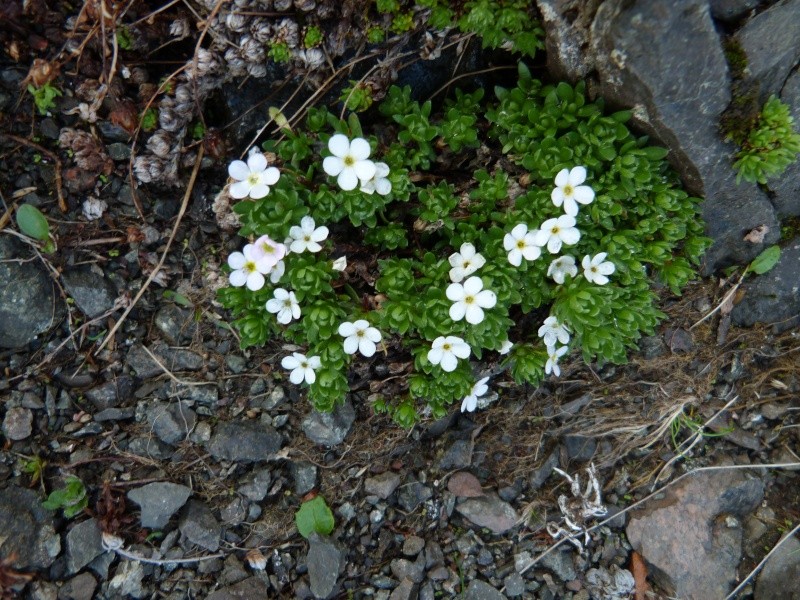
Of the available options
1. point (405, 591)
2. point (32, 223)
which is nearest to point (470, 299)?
point (405, 591)

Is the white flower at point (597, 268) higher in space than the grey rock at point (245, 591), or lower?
higher

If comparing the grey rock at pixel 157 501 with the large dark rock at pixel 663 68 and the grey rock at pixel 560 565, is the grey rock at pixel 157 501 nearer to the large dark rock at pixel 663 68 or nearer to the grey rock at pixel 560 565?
the grey rock at pixel 560 565

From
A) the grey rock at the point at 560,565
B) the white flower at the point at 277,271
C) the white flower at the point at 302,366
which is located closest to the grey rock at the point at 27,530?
the white flower at the point at 302,366

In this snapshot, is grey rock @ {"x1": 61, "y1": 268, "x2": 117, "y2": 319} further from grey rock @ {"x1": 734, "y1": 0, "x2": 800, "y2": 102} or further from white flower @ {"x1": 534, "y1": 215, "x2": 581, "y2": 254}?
grey rock @ {"x1": 734, "y1": 0, "x2": 800, "y2": 102}

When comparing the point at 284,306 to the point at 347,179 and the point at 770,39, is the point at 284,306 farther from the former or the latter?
the point at 770,39

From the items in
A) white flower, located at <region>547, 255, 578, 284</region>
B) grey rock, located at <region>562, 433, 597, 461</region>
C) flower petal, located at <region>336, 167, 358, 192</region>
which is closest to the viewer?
flower petal, located at <region>336, 167, 358, 192</region>

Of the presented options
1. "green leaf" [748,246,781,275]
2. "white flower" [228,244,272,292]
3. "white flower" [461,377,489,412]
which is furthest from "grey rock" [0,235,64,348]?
"green leaf" [748,246,781,275]
